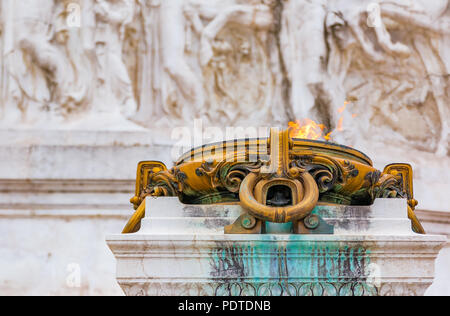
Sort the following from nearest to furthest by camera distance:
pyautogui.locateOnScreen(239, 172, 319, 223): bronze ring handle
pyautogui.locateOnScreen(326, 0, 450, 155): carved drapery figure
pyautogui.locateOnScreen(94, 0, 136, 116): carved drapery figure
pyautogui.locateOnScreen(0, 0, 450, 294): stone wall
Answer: pyautogui.locateOnScreen(239, 172, 319, 223): bronze ring handle < pyautogui.locateOnScreen(0, 0, 450, 294): stone wall < pyautogui.locateOnScreen(94, 0, 136, 116): carved drapery figure < pyautogui.locateOnScreen(326, 0, 450, 155): carved drapery figure

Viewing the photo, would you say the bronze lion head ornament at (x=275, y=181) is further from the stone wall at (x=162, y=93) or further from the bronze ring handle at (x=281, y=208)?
the stone wall at (x=162, y=93)

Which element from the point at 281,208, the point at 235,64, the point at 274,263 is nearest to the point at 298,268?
the point at 274,263

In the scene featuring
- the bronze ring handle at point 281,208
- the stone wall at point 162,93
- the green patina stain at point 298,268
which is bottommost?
the green patina stain at point 298,268

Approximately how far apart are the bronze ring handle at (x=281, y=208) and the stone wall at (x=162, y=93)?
4038mm

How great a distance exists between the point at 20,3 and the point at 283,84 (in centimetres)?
256

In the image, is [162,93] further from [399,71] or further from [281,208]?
[281,208]

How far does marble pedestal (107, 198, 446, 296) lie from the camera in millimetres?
3133

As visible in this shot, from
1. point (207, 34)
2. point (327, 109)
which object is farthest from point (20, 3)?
point (327, 109)

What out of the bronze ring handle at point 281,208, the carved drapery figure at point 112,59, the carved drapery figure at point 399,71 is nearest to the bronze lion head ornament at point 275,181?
the bronze ring handle at point 281,208

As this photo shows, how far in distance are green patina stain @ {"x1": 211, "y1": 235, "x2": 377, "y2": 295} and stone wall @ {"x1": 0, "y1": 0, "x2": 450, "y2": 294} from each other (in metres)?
3.98

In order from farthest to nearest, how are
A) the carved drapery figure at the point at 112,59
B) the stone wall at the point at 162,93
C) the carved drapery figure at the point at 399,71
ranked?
the carved drapery figure at the point at 399,71 < the carved drapery figure at the point at 112,59 < the stone wall at the point at 162,93

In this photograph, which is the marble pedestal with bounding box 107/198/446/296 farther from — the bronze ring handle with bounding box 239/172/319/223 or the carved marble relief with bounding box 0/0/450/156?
the carved marble relief with bounding box 0/0/450/156

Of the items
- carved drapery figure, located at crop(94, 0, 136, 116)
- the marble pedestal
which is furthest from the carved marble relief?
the marble pedestal

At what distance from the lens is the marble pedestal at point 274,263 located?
3.13 meters
